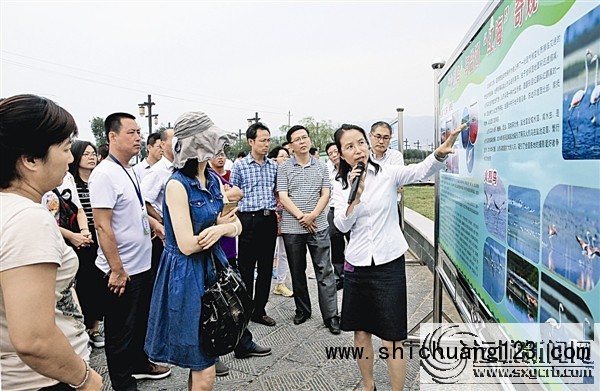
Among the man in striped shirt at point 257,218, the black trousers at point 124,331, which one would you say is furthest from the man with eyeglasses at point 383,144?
the black trousers at point 124,331

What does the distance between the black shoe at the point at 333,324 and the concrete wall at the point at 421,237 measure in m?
2.06

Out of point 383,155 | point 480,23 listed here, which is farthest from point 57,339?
point 383,155

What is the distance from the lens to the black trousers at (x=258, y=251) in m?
4.25

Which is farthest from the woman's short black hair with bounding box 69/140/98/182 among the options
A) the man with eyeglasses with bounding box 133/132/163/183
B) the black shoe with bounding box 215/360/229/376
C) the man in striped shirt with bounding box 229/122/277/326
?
the black shoe with bounding box 215/360/229/376

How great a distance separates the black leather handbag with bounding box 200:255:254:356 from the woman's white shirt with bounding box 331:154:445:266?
849 mm

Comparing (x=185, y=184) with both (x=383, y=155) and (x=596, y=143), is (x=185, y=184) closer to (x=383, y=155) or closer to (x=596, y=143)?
(x=596, y=143)

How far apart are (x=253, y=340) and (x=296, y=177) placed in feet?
5.12

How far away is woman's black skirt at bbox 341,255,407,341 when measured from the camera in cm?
263

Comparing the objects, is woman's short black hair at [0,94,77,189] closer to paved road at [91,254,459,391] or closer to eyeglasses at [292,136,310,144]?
paved road at [91,254,459,391]

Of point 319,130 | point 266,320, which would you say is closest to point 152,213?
point 266,320

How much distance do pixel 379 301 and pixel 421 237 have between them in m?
3.82

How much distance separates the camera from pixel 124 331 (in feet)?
9.77

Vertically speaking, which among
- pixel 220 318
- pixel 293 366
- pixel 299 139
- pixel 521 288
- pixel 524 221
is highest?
pixel 299 139

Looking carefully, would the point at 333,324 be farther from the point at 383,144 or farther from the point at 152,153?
the point at 152,153
